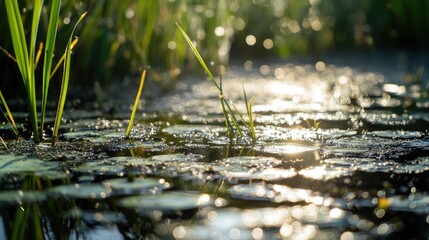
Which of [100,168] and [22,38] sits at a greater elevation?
[22,38]

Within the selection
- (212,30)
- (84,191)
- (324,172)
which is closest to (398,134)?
(324,172)

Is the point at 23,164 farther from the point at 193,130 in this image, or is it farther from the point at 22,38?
the point at 193,130

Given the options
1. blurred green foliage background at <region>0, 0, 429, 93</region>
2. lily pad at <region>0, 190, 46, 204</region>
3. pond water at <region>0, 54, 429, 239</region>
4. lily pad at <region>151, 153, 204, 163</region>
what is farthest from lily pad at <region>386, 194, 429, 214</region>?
blurred green foliage background at <region>0, 0, 429, 93</region>

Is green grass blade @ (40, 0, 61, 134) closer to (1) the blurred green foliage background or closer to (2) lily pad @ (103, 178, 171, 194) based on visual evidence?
(2) lily pad @ (103, 178, 171, 194)

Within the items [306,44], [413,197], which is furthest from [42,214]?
[306,44]

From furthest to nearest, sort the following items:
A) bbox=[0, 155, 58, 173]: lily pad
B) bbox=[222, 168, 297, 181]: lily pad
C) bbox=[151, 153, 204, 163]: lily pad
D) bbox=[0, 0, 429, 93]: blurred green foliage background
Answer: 1. bbox=[0, 0, 429, 93]: blurred green foliage background
2. bbox=[151, 153, 204, 163]: lily pad
3. bbox=[0, 155, 58, 173]: lily pad
4. bbox=[222, 168, 297, 181]: lily pad

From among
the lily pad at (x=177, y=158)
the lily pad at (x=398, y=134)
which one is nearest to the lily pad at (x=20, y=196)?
the lily pad at (x=177, y=158)

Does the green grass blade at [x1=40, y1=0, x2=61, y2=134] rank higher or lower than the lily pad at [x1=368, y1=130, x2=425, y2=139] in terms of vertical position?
higher
